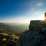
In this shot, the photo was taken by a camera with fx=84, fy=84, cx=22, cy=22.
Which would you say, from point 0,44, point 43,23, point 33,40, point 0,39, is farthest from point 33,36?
point 0,39

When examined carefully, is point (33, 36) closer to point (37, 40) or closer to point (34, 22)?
point (37, 40)

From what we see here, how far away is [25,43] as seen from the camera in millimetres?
27562

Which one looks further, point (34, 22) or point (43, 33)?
point (34, 22)

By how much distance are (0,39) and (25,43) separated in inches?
1456

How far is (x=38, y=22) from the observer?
1428 inches

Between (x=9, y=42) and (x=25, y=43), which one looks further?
(x=9, y=42)

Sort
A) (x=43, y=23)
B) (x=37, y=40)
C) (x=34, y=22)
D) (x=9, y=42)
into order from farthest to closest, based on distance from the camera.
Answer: (x=9, y=42) < (x=34, y=22) < (x=43, y=23) < (x=37, y=40)

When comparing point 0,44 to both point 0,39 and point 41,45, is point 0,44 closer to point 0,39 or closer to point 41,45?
point 0,39

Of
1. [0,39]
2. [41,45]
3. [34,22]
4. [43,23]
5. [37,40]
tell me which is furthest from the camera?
[0,39]

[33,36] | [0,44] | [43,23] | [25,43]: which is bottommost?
[0,44]

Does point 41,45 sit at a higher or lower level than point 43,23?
lower

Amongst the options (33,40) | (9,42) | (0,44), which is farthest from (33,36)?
(0,44)

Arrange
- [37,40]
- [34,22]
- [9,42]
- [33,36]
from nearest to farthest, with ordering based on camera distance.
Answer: [37,40], [33,36], [34,22], [9,42]

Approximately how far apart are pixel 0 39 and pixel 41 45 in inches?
1647
